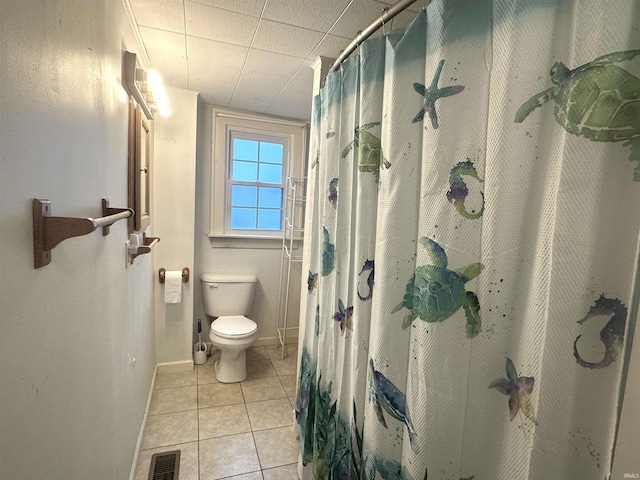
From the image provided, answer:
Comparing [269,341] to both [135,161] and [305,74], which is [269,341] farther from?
[305,74]

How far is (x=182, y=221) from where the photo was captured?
2357mm

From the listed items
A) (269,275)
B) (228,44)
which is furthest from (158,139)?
(269,275)

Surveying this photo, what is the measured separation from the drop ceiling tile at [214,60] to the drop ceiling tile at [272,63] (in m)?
0.05

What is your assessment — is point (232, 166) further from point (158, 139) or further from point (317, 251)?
point (317, 251)

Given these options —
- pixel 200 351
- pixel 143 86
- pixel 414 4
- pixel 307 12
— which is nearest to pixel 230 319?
pixel 200 351

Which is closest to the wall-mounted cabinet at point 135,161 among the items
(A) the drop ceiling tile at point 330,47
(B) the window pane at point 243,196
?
(A) the drop ceiling tile at point 330,47

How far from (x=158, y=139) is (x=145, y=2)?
108 cm

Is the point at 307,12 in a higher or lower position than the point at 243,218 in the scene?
higher

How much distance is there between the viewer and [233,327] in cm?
229

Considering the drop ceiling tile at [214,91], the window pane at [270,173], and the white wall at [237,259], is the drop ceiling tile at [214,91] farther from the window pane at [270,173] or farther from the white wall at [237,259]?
the window pane at [270,173]

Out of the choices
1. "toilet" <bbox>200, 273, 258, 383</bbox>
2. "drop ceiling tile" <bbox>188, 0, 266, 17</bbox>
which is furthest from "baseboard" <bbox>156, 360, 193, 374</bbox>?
"drop ceiling tile" <bbox>188, 0, 266, 17</bbox>

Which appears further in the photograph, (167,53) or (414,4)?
(167,53)

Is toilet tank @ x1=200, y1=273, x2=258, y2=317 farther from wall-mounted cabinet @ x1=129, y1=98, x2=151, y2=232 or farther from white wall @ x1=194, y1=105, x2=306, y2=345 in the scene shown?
wall-mounted cabinet @ x1=129, y1=98, x2=151, y2=232

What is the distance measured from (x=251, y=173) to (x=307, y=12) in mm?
1619
